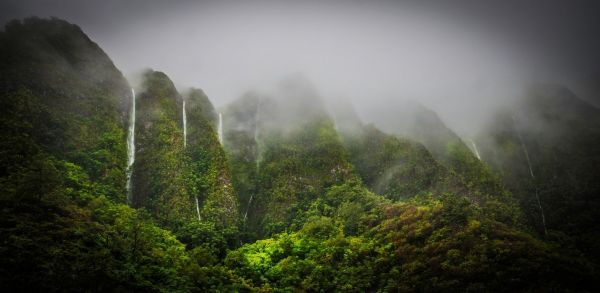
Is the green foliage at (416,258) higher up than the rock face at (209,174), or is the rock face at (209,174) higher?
the rock face at (209,174)

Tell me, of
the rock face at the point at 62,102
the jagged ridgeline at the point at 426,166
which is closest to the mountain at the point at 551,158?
the jagged ridgeline at the point at 426,166

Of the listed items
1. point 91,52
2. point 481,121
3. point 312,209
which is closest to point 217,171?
point 312,209

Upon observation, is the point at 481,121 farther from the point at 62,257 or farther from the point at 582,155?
the point at 62,257

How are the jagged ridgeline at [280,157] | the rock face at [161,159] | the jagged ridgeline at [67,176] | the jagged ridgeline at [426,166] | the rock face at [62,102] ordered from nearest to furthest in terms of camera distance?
the jagged ridgeline at [67,176]
the rock face at [62,102]
the rock face at [161,159]
the jagged ridgeline at [280,157]
the jagged ridgeline at [426,166]

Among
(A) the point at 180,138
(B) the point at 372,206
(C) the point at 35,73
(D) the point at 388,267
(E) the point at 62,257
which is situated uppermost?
(C) the point at 35,73

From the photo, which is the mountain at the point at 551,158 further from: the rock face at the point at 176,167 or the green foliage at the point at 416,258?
the rock face at the point at 176,167

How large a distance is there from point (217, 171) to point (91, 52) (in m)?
37.8

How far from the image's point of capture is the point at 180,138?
61.0 m

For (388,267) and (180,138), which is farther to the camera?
(180,138)

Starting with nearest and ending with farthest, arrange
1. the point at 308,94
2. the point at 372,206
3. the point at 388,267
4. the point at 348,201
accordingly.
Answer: the point at 388,267
the point at 372,206
the point at 348,201
the point at 308,94

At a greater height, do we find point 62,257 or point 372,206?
point 372,206

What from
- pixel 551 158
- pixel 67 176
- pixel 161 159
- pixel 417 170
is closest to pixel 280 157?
pixel 161 159

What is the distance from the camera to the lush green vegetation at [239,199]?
1003 inches

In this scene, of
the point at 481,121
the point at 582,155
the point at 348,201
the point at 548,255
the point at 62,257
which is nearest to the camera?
the point at 62,257
